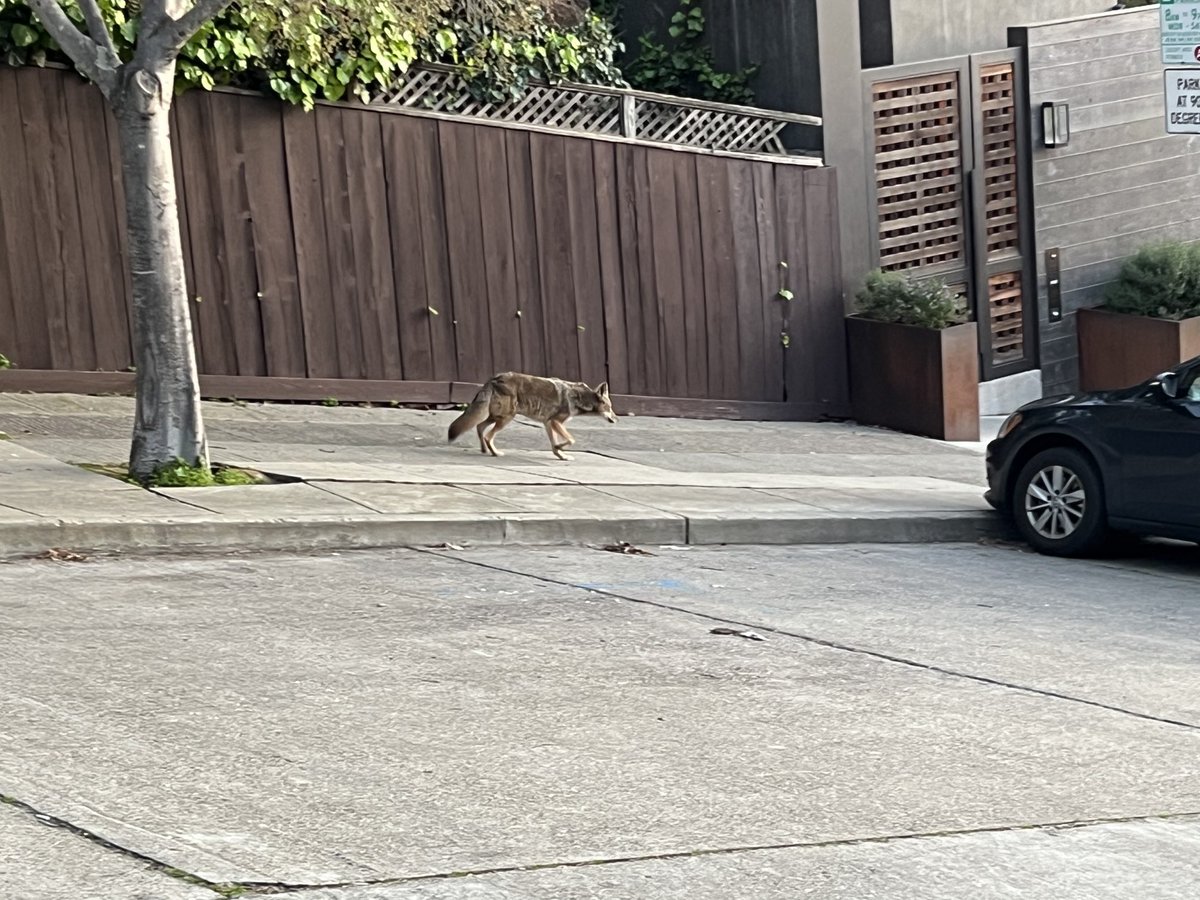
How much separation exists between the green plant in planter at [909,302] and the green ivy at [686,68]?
2316 mm

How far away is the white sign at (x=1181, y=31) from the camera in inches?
471

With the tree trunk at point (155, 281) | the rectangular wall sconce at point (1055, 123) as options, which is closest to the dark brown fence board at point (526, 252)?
the tree trunk at point (155, 281)

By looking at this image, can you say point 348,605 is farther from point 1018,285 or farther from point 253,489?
point 1018,285

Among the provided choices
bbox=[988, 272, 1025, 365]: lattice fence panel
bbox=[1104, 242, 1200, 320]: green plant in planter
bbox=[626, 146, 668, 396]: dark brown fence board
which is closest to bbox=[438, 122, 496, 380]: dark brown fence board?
bbox=[626, 146, 668, 396]: dark brown fence board

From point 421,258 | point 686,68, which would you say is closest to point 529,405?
point 421,258

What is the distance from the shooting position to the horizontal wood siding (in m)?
18.2

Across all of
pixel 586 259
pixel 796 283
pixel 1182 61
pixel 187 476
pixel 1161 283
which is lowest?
pixel 187 476

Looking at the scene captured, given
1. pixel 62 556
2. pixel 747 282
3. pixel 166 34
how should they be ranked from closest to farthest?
pixel 62 556, pixel 166 34, pixel 747 282

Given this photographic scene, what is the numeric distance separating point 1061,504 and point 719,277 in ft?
17.7

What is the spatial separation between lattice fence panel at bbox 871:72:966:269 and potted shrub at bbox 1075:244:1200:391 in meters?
2.05

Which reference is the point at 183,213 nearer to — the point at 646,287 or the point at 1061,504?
the point at 646,287

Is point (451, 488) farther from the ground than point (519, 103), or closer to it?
closer to it

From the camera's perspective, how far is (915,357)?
1648cm

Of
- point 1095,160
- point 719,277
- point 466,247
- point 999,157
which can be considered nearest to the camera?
point 466,247
